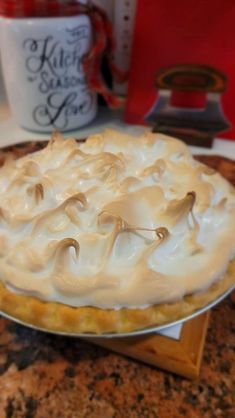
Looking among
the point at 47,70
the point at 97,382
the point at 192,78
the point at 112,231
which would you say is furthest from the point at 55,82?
the point at 97,382

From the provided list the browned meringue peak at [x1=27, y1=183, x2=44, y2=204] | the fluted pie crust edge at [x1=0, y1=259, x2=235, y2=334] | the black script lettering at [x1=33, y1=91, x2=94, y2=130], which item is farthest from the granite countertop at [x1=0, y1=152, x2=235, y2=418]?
the black script lettering at [x1=33, y1=91, x2=94, y2=130]

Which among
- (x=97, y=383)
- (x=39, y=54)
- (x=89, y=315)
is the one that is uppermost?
(x=39, y=54)

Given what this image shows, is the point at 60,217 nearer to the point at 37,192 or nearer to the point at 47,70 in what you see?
the point at 37,192

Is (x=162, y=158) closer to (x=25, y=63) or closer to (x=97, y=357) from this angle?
(x=97, y=357)

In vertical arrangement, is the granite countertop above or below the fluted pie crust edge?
below

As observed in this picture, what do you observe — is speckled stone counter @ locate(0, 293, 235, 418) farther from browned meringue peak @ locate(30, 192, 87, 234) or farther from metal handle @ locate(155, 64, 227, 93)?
metal handle @ locate(155, 64, 227, 93)

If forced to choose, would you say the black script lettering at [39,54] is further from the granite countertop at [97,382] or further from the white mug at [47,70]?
the granite countertop at [97,382]

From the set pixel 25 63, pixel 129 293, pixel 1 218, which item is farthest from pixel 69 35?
pixel 129 293
